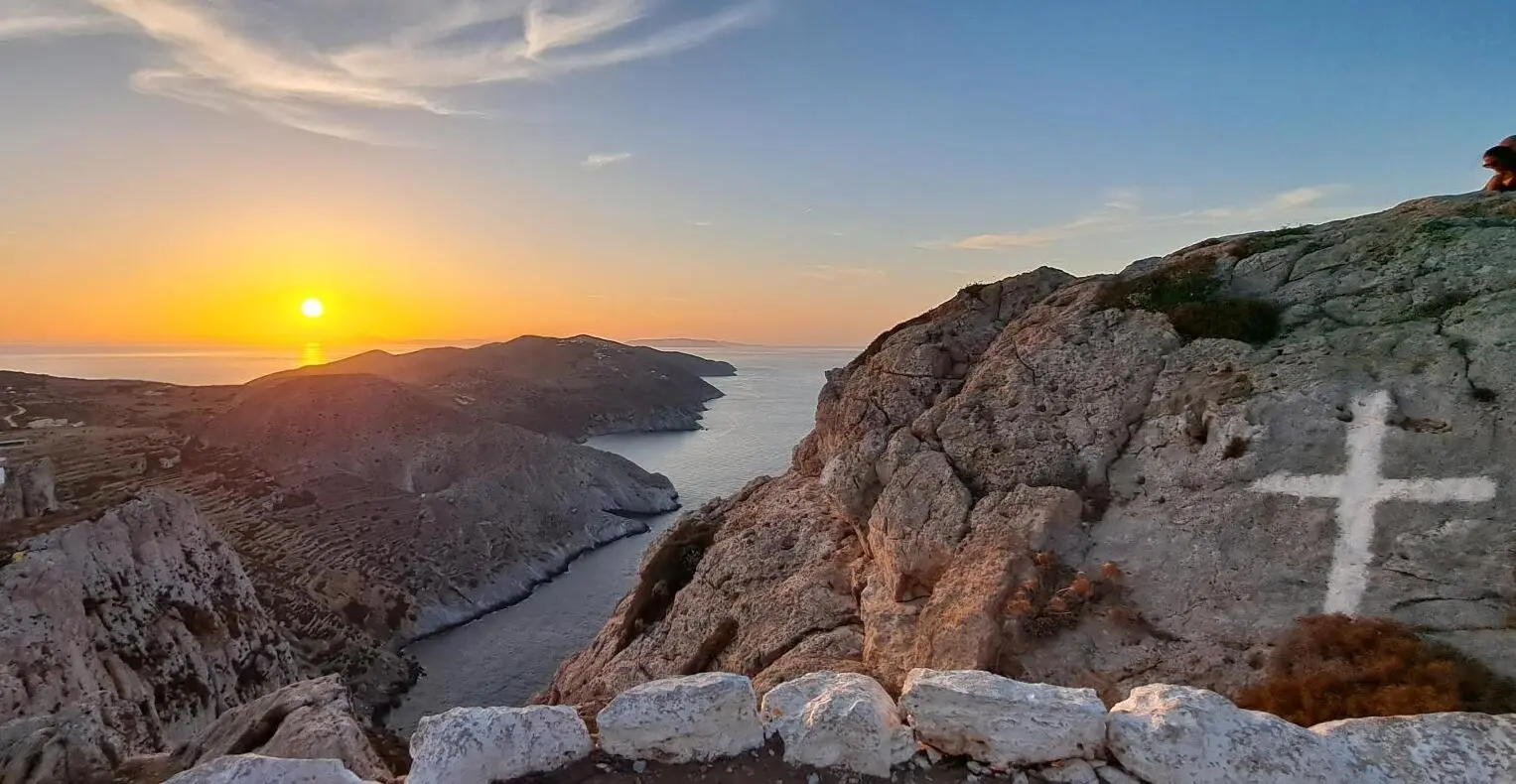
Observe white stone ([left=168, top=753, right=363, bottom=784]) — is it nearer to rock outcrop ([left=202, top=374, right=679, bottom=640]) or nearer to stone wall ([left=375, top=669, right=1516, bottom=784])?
stone wall ([left=375, top=669, right=1516, bottom=784])

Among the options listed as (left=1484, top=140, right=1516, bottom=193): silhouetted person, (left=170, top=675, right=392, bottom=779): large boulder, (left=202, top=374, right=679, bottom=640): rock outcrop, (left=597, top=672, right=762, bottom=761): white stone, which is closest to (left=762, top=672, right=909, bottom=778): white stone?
(left=597, top=672, right=762, bottom=761): white stone

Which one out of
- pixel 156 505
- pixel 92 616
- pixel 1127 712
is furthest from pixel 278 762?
pixel 156 505

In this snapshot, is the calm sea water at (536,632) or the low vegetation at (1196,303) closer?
the low vegetation at (1196,303)

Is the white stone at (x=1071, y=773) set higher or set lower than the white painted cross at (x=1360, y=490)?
lower

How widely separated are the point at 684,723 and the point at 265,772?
388 centimetres

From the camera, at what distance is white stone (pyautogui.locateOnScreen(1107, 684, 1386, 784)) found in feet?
22.2

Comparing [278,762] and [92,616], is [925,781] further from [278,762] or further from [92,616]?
[92,616]

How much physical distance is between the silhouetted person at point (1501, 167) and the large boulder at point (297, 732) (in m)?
25.7

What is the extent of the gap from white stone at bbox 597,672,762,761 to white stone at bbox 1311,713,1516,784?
592 cm

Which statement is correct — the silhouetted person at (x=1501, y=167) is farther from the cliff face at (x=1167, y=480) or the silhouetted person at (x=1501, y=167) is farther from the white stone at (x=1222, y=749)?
the white stone at (x=1222, y=749)

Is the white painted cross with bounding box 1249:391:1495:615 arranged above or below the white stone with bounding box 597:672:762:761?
above

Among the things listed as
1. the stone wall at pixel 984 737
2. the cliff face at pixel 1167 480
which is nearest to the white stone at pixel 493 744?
the stone wall at pixel 984 737

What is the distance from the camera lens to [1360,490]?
1123cm

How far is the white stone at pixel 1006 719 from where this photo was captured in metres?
7.31
